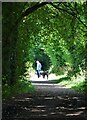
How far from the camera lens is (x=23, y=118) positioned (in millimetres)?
11227

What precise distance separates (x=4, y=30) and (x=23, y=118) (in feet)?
25.2

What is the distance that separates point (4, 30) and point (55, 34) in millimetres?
9502

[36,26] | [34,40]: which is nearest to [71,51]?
[34,40]

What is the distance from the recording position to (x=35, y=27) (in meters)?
25.6

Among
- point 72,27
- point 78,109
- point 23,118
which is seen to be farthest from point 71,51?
point 23,118

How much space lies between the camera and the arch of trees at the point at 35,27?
19234mm

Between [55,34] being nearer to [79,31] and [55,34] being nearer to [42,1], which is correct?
[79,31]

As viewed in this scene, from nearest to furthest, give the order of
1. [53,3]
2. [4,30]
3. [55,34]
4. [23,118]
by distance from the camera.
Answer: [23,118]
[4,30]
[53,3]
[55,34]

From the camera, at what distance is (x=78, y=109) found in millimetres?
13586

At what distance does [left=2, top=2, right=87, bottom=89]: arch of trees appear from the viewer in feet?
63.1

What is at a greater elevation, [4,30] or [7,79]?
[4,30]

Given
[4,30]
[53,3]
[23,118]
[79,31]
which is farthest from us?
[79,31]

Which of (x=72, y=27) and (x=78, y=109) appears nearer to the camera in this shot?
(x=78, y=109)

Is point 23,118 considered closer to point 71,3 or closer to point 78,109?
point 78,109
